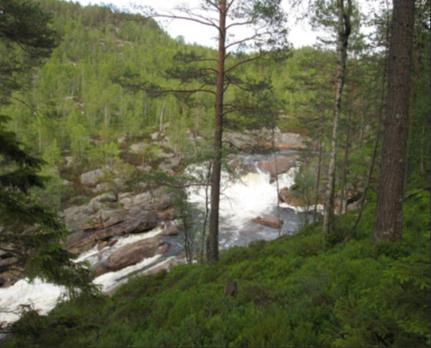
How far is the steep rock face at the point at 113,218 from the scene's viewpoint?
26969 millimetres

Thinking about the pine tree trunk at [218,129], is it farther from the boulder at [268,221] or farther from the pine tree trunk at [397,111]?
the boulder at [268,221]

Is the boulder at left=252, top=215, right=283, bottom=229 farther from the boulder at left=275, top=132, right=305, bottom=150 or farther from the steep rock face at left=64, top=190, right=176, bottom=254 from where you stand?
the boulder at left=275, top=132, right=305, bottom=150

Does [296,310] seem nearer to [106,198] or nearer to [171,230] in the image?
[171,230]

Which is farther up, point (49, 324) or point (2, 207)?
point (2, 207)

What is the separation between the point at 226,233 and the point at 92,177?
2526 cm

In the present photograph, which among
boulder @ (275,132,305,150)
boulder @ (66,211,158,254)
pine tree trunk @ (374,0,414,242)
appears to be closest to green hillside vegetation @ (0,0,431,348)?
pine tree trunk @ (374,0,414,242)

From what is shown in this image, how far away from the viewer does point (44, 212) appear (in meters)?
4.05

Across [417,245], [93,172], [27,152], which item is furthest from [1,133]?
[93,172]

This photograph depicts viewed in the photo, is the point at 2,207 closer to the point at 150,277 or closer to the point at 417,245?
the point at 417,245

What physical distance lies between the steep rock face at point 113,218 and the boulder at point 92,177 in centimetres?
677

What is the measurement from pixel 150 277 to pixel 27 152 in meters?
8.13

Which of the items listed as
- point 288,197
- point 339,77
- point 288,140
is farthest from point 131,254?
point 288,140

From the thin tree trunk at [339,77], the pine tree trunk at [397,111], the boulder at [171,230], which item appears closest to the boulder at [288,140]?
the boulder at [171,230]

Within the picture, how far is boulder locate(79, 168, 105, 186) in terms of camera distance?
41594 mm
